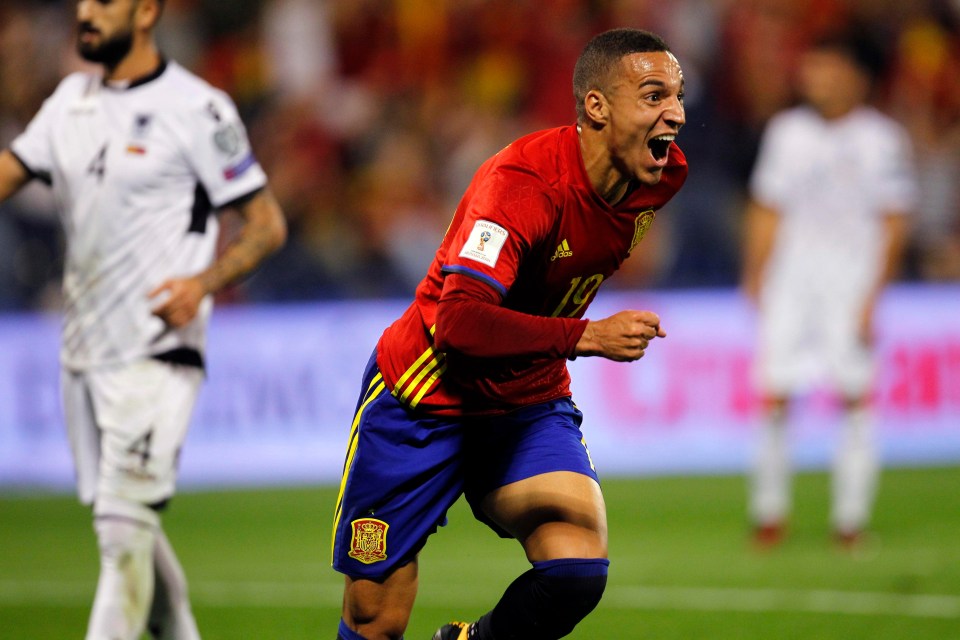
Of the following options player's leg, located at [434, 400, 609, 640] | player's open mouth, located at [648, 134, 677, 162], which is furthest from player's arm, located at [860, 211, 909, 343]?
player's open mouth, located at [648, 134, 677, 162]

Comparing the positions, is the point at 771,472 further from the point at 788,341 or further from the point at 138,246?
the point at 138,246

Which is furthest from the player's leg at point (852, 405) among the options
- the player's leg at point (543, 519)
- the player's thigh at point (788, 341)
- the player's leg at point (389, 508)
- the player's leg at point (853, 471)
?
the player's leg at point (389, 508)

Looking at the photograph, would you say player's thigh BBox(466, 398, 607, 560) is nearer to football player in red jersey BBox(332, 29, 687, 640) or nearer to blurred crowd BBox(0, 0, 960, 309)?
football player in red jersey BBox(332, 29, 687, 640)

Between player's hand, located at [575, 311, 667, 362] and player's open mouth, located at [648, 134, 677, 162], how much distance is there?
0.61 m

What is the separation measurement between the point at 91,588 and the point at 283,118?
6.38m

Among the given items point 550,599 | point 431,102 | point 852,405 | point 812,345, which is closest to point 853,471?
point 852,405

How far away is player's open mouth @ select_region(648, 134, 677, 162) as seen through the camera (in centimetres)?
447

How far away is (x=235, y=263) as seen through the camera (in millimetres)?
5477

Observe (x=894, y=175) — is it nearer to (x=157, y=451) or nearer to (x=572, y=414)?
(x=572, y=414)

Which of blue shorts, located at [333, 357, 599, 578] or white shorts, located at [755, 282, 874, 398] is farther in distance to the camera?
white shorts, located at [755, 282, 874, 398]

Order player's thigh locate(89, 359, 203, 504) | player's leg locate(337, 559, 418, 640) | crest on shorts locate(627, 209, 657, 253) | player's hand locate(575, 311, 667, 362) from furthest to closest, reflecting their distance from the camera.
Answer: player's thigh locate(89, 359, 203, 504)
player's leg locate(337, 559, 418, 640)
crest on shorts locate(627, 209, 657, 253)
player's hand locate(575, 311, 667, 362)

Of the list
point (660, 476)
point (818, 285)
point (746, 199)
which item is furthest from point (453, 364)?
point (746, 199)

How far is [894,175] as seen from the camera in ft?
30.1

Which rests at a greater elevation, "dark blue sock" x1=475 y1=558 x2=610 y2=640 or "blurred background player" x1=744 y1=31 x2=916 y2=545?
"blurred background player" x1=744 y1=31 x2=916 y2=545
